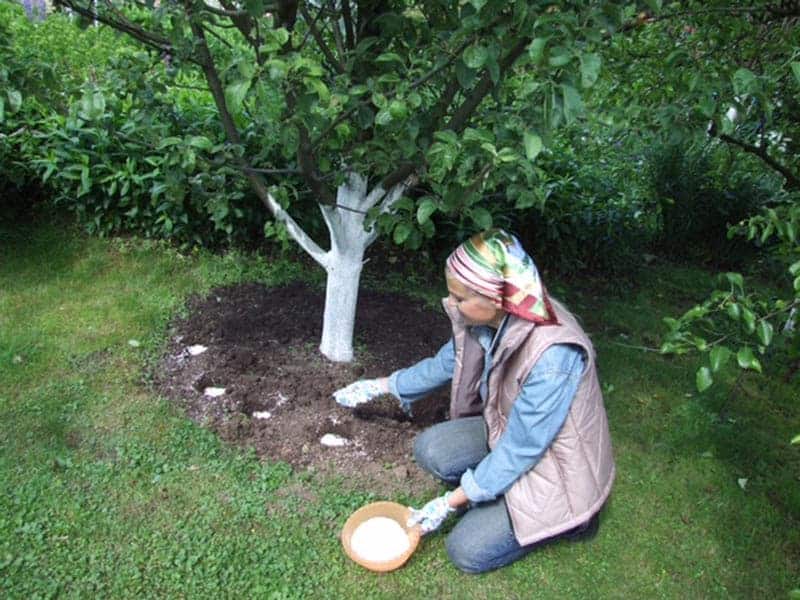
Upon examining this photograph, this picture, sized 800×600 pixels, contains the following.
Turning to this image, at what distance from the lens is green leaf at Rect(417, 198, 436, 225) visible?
2242mm

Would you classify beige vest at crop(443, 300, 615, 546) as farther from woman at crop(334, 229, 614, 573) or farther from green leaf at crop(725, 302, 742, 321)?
green leaf at crop(725, 302, 742, 321)

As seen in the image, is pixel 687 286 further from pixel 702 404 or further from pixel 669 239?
pixel 702 404

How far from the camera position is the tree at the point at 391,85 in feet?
6.00

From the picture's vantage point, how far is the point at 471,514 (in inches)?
98.4

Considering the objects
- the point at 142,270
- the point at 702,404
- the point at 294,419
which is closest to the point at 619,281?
the point at 702,404

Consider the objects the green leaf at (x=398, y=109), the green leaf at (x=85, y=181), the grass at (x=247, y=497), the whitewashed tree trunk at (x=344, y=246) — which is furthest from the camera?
the green leaf at (x=85, y=181)

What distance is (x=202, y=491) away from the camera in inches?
104

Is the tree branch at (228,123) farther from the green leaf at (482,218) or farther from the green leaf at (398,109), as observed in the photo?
the green leaf at (482,218)

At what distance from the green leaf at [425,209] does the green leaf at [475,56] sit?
0.51 metres

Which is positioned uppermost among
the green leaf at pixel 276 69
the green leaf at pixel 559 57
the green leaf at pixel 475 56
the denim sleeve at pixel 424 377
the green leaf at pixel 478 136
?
the green leaf at pixel 559 57

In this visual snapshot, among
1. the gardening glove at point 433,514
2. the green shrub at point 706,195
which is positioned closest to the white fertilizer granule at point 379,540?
the gardening glove at point 433,514

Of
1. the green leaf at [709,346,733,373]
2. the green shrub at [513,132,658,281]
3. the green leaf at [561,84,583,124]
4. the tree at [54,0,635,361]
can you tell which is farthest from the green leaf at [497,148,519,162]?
the green shrub at [513,132,658,281]

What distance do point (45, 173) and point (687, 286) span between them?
4698mm

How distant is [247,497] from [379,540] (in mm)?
552
